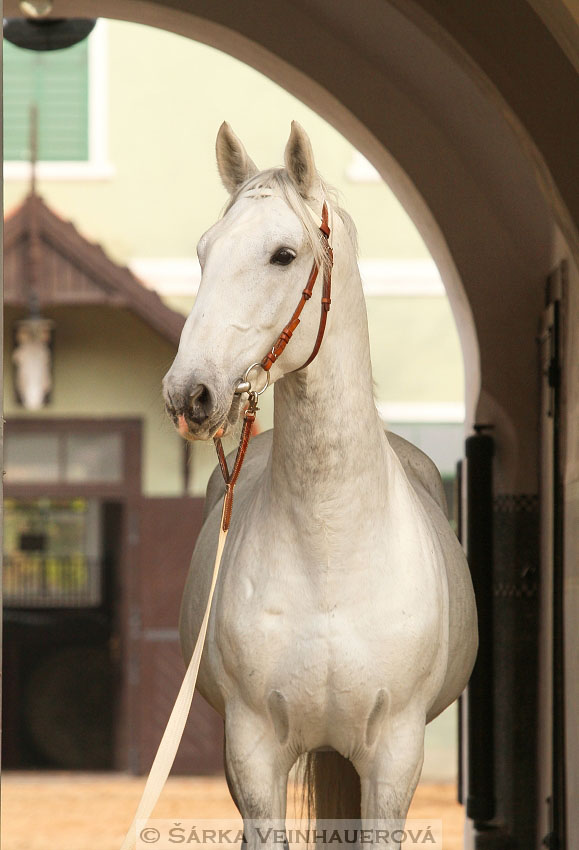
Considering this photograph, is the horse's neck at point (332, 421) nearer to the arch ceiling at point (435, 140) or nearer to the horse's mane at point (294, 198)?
the horse's mane at point (294, 198)

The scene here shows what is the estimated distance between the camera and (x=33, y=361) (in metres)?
10.6

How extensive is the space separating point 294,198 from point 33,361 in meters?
7.75

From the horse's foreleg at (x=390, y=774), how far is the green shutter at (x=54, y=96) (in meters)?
8.31

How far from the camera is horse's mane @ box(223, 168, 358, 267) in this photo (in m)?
3.07

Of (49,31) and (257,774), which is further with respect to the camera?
(49,31)

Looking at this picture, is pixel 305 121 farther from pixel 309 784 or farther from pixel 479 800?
pixel 309 784

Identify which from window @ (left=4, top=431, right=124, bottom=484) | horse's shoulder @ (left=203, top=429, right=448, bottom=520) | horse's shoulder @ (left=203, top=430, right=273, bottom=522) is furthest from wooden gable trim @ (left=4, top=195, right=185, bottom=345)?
horse's shoulder @ (left=203, top=429, right=448, bottom=520)

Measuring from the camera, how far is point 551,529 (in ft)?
17.2

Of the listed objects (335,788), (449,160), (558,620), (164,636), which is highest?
(449,160)

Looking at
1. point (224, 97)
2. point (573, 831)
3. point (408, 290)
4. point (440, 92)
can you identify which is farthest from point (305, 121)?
point (573, 831)

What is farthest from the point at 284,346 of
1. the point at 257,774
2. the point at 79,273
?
the point at 79,273

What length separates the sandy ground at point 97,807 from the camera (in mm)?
8695

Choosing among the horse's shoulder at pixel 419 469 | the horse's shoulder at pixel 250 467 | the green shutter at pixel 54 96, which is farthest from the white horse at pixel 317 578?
the green shutter at pixel 54 96

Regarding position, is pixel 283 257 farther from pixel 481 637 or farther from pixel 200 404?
pixel 481 637
